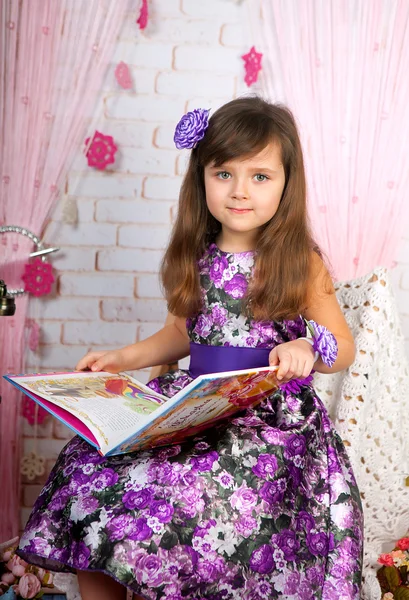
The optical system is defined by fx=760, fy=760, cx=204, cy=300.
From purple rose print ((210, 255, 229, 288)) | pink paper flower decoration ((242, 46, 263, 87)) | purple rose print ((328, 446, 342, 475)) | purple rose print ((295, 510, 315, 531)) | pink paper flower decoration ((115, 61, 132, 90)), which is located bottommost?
purple rose print ((295, 510, 315, 531))

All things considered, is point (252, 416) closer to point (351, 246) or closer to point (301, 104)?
point (351, 246)

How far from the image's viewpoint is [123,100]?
7.44ft

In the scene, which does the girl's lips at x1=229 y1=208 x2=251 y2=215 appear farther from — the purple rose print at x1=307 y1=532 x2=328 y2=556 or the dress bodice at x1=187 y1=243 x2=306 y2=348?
the purple rose print at x1=307 y1=532 x2=328 y2=556

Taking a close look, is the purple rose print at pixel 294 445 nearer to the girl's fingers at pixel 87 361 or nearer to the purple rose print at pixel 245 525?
the purple rose print at pixel 245 525

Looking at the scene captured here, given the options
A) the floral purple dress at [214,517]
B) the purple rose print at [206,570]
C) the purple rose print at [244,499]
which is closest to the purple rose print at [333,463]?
the floral purple dress at [214,517]

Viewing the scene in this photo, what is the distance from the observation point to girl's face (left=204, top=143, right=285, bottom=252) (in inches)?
61.3

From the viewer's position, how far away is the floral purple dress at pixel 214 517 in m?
1.21

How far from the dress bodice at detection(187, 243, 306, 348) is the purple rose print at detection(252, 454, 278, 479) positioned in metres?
A: 0.32

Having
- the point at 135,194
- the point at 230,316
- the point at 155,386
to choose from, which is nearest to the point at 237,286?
the point at 230,316

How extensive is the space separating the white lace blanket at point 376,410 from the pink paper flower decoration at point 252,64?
0.73 metres

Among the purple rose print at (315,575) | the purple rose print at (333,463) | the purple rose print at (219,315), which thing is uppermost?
the purple rose print at (219,315)

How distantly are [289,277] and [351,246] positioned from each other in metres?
0.70

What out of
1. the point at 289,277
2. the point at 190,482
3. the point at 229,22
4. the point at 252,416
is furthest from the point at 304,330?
the point at 229,22

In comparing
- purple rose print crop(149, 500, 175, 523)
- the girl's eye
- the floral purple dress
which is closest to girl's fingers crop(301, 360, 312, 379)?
the floral purple dress
